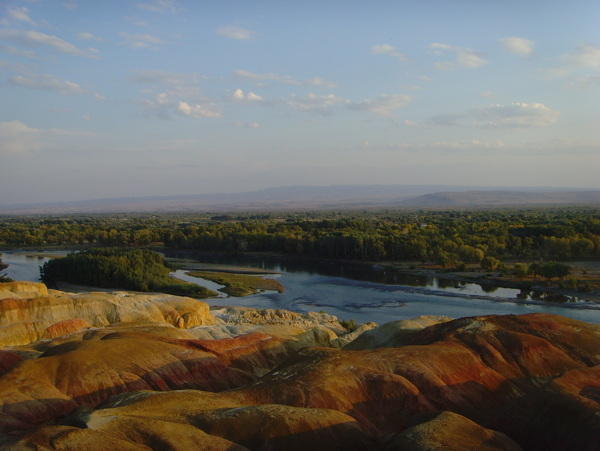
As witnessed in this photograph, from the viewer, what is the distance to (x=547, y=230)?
102 metres

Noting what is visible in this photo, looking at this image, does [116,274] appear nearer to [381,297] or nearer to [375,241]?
[381,297]

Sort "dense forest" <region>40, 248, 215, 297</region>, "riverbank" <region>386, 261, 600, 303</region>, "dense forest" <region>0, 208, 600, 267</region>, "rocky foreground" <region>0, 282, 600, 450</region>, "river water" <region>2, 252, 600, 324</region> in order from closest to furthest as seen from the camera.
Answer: "rocky foreground" <region>0, 282, 600, 450</region>
"river water" <region>2, 252, 600, 324</region>
"riverbank" <region>386, 261, 600, 303</region>
"dense forest" <region>40, 248, 215, 297</region>
"dense forest" <region>0, 208, 600, 267</region>

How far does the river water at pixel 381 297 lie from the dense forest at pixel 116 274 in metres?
5.42

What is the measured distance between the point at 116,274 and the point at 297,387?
185 feet

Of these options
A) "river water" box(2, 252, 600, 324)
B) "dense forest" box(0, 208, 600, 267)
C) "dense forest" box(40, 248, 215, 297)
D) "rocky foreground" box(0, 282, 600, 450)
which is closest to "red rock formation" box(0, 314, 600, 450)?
"rocky foreground" box(0, 282, 600, 450)

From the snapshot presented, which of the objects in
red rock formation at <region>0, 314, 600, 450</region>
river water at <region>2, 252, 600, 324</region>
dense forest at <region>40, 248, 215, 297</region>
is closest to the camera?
red rock formation at <region>0, 314, 600, 450</region>

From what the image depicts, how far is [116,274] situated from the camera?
244 ft

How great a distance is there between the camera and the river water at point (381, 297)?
57750mm

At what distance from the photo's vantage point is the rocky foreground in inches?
766

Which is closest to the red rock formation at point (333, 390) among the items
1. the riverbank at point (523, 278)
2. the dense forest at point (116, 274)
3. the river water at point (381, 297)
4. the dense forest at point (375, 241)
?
the river water at point (381, 297)

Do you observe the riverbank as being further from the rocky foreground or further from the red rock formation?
the red rock formation

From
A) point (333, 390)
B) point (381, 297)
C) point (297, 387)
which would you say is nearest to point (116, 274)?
point (381, 297)

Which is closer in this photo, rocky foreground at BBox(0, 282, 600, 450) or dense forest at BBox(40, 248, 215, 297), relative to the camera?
rocky foreground at BBox(0, 282, 600, 450)

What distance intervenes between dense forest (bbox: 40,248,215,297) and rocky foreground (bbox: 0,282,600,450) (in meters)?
29.9
